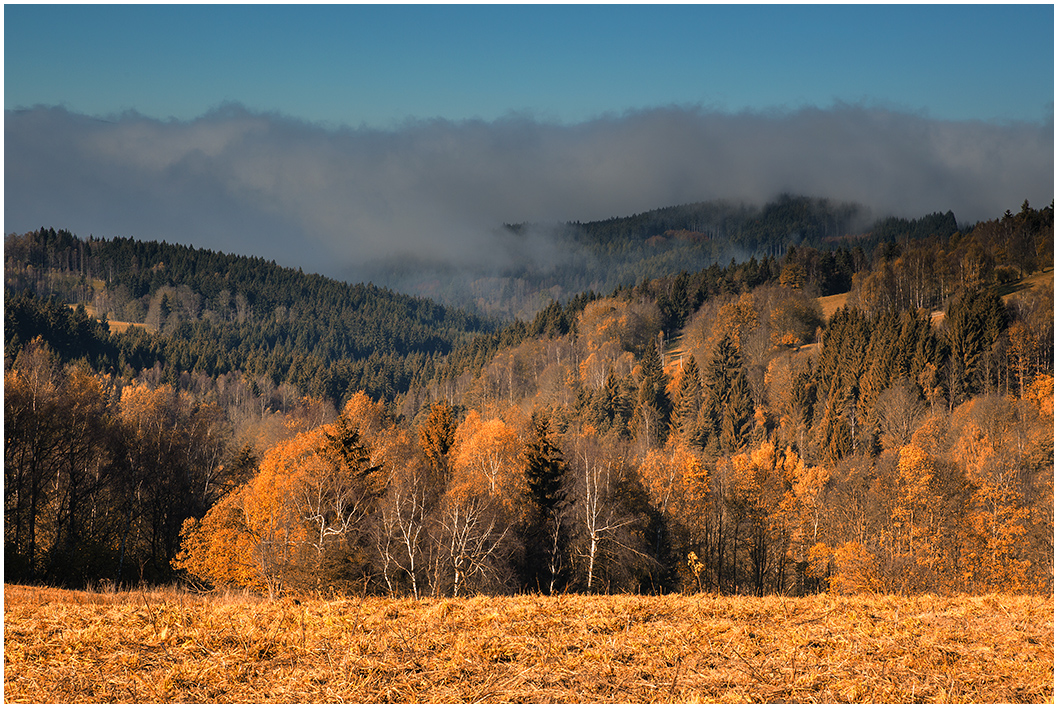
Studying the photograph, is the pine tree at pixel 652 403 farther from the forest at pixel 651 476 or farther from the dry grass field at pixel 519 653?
the dry grass field at pixel 519 653

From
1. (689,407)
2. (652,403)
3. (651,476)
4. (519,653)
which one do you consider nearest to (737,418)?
(689,407)

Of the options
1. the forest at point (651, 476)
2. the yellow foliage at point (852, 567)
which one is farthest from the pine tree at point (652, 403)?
the yellow foliage at point (852, 567)

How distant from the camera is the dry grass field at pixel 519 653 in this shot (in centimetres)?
653

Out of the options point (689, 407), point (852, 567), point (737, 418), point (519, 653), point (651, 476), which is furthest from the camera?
point (689, 407)

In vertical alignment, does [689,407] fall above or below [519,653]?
above

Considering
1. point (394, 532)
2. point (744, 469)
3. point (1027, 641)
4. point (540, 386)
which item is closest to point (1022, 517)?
point (744, 469)

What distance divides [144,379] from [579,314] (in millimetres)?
92170

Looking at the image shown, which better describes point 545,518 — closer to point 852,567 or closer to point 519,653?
point 852,567

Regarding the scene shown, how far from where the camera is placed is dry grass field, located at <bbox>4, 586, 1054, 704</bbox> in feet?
21.4

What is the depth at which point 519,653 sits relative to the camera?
743 cm

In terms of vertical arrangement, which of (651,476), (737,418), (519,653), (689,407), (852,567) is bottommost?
(852,567)

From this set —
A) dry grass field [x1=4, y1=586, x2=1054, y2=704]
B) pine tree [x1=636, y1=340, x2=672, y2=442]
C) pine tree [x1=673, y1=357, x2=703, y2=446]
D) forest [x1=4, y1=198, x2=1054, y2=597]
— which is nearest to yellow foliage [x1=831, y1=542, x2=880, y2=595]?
forest [x1=4, y1=198, x2=1054, y2=597]

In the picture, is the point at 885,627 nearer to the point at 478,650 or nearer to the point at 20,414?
the point at 478,650

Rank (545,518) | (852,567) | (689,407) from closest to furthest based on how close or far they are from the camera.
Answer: (545,518), (852,567), (689,407)
